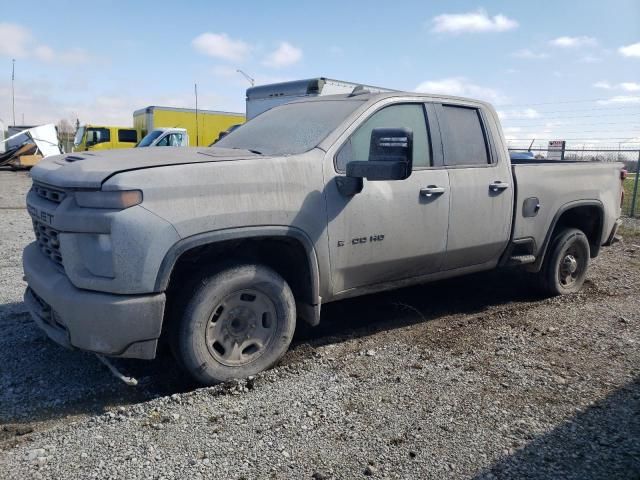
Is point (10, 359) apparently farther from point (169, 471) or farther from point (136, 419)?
point (169, 471)

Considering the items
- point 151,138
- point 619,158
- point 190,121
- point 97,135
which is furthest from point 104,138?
point 619,158

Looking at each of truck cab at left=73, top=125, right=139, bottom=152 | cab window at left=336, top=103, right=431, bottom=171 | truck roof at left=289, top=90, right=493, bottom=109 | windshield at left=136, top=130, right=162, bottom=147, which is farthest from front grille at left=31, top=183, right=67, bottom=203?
truck cab at left=73, top=125, right=139, bottom=152

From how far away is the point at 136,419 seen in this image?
3084mm

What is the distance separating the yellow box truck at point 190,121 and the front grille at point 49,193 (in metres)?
22.7

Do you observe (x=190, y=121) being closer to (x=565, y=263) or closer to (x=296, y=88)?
(x=296, y=88)

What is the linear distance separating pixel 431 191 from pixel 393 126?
0.59 metres

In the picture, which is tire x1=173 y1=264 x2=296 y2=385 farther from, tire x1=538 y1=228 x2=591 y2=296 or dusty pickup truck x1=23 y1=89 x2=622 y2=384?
tire x1=538 y1=228 x2=591 y2=296

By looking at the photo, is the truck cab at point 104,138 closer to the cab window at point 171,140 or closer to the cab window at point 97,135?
the cab window at point 97,135

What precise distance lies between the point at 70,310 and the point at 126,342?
362 millimetres

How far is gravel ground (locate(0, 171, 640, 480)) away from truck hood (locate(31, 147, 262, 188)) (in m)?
1.35

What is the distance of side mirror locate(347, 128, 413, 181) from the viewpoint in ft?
11.3

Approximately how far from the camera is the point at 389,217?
403 cm

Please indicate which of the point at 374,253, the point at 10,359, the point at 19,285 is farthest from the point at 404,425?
the point at 19,285

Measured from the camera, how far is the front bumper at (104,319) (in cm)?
305
